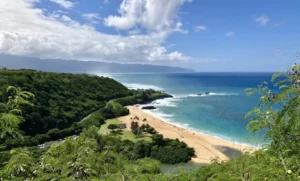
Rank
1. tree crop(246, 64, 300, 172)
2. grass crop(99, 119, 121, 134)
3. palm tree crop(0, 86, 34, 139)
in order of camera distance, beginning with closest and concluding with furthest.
A: 1. tree crop(246, 64, 300, 172)
2. palm tree crop(0, 86, 34, 139)
3. grass crop(99, 119, 121, 134)

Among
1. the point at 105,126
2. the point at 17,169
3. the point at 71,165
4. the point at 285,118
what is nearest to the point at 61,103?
the point at 105,126

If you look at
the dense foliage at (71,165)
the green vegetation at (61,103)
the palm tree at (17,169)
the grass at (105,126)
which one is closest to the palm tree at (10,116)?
the palm tree at (17,169)

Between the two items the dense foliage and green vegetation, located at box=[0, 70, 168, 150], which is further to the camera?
green vegetation, located at box=[0, 70, 168, 150]

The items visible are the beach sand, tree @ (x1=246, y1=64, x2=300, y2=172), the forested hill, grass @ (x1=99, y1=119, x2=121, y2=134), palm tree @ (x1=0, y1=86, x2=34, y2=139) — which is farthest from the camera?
grass @ (x1=99, y1=119, x2=121, y2=134)

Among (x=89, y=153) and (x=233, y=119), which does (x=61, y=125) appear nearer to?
(x=233, y=119)

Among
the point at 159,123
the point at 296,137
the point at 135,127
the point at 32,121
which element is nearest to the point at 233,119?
the point at 159,123

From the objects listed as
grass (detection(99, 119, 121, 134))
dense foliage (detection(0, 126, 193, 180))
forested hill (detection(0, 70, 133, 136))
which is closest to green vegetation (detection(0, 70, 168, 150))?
forested hill (detection(0, 70, 133, 136))

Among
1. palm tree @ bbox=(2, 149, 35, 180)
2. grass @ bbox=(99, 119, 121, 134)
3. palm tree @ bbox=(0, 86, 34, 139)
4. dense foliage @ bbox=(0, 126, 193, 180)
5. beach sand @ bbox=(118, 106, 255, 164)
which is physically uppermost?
palm tree @ bbox=(0, 86, 34, 139)

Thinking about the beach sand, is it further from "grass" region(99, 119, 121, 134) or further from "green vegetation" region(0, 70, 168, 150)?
"green vegetation" region(0, 70, 168, 150)
